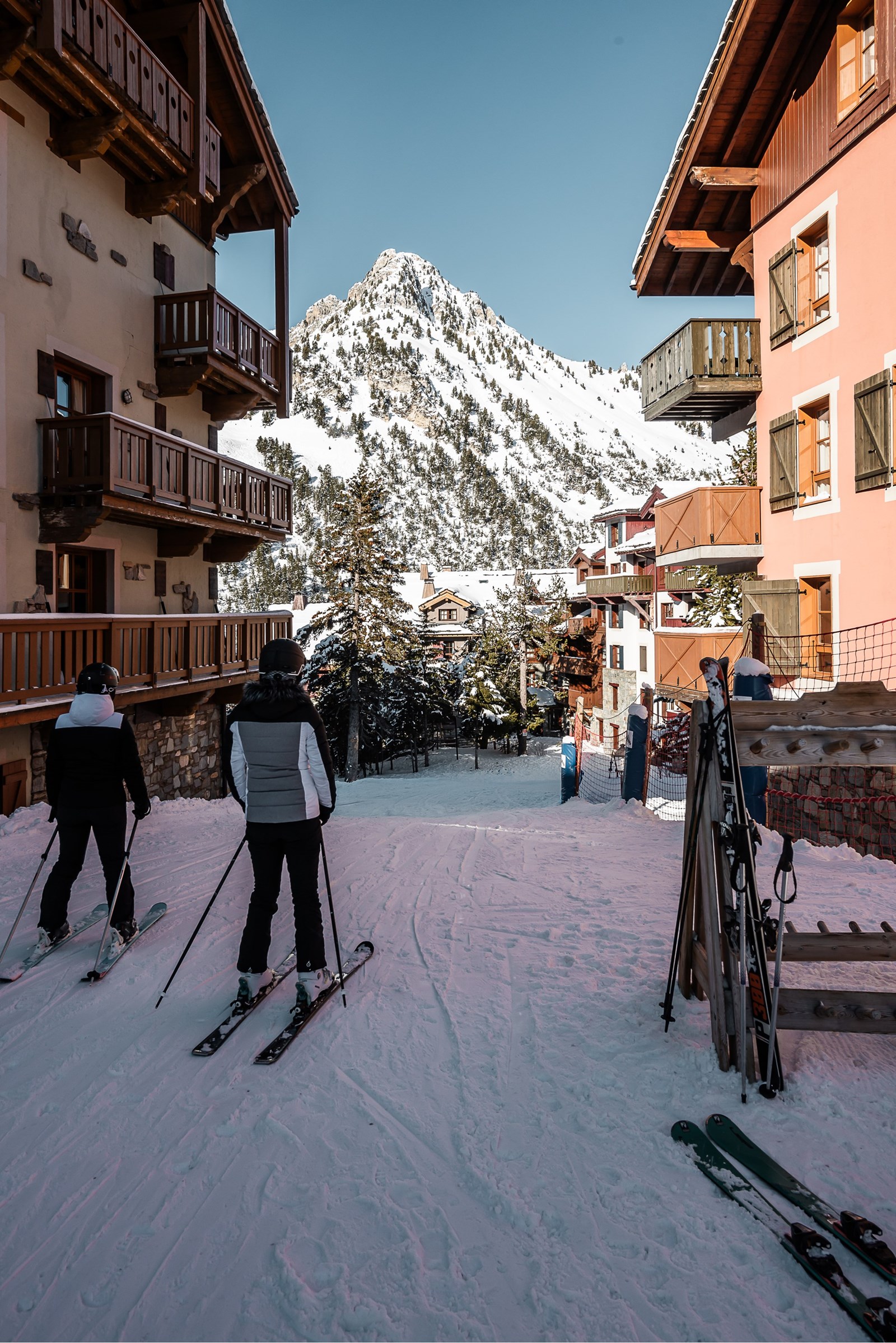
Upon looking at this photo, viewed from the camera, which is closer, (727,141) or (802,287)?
(802,287)

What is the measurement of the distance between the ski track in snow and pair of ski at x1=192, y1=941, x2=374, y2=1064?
0.18 ft

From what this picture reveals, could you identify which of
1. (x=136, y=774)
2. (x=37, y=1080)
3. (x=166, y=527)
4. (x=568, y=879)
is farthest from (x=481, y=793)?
(x=37, y=1080)

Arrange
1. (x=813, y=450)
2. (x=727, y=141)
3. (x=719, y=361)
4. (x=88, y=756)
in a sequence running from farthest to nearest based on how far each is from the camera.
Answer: (x=719, y=361) → (x=727, y=141) → (x=813, y=450) → (x=88, y=756)

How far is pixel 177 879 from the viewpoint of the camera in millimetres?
7113

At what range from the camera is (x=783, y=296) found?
42.0ft

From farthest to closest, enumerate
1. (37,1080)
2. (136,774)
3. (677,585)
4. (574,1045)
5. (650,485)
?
1. (650,485)
2. (677,585)
3. (136,774)
4. (574,1045)
5. (37,1080)

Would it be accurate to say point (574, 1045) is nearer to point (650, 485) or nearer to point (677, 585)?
point (677, 585)

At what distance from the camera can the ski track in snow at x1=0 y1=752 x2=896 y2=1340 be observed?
2.41m

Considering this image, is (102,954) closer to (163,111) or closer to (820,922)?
(820,922)

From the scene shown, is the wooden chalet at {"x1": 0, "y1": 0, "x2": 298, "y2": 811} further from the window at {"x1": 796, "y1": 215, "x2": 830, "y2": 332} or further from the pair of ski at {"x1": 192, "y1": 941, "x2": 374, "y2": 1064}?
the window at {"x1": 796, "y1": 215, "x2": 830, "y2": 332}

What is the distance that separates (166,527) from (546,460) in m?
186

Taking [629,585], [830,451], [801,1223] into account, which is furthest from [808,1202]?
[629,585]

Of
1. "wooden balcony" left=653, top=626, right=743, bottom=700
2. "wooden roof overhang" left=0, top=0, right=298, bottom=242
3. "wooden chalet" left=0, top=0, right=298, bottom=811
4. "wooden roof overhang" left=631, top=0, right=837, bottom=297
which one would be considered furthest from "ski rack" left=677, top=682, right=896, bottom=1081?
"wooden roof overhang" left=631, top=0, right=837, bottom=297

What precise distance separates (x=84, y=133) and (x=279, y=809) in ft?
38.5
